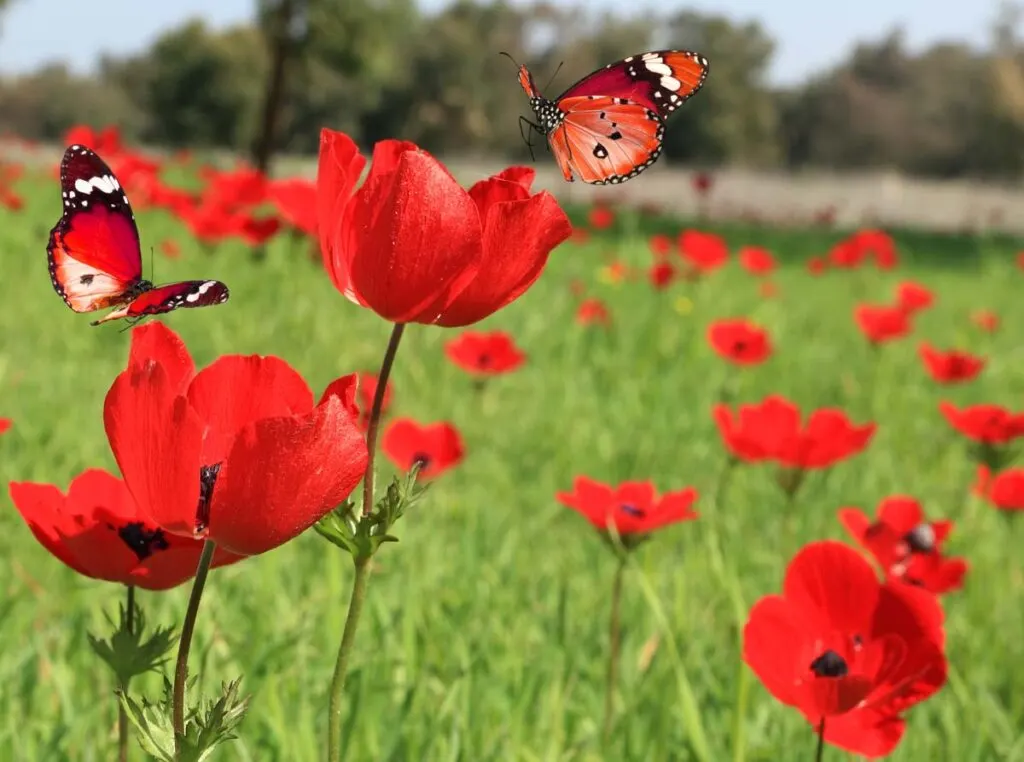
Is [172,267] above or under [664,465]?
above

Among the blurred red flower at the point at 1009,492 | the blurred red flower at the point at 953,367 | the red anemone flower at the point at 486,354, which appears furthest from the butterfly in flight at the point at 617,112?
the blurred red flower at the point at 953,367

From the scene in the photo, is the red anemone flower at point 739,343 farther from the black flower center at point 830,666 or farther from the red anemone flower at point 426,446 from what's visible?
the black flower center at point 830,666

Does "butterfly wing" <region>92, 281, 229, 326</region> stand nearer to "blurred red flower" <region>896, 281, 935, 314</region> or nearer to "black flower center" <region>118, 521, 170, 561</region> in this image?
"black flower center" <region>118, 521, 170, 561</region>

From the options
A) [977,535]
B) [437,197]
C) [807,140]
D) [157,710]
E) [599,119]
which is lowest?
[977,535]

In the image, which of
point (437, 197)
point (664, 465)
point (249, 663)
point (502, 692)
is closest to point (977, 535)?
point (664, 465)

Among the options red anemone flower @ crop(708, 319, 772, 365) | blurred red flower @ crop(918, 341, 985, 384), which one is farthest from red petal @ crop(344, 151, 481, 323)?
blurred red flower @ crop(918, 341, 985, 384)

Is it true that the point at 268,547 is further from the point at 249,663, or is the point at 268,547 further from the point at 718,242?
the point at 718,242

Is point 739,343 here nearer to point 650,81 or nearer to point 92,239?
point 650,81
